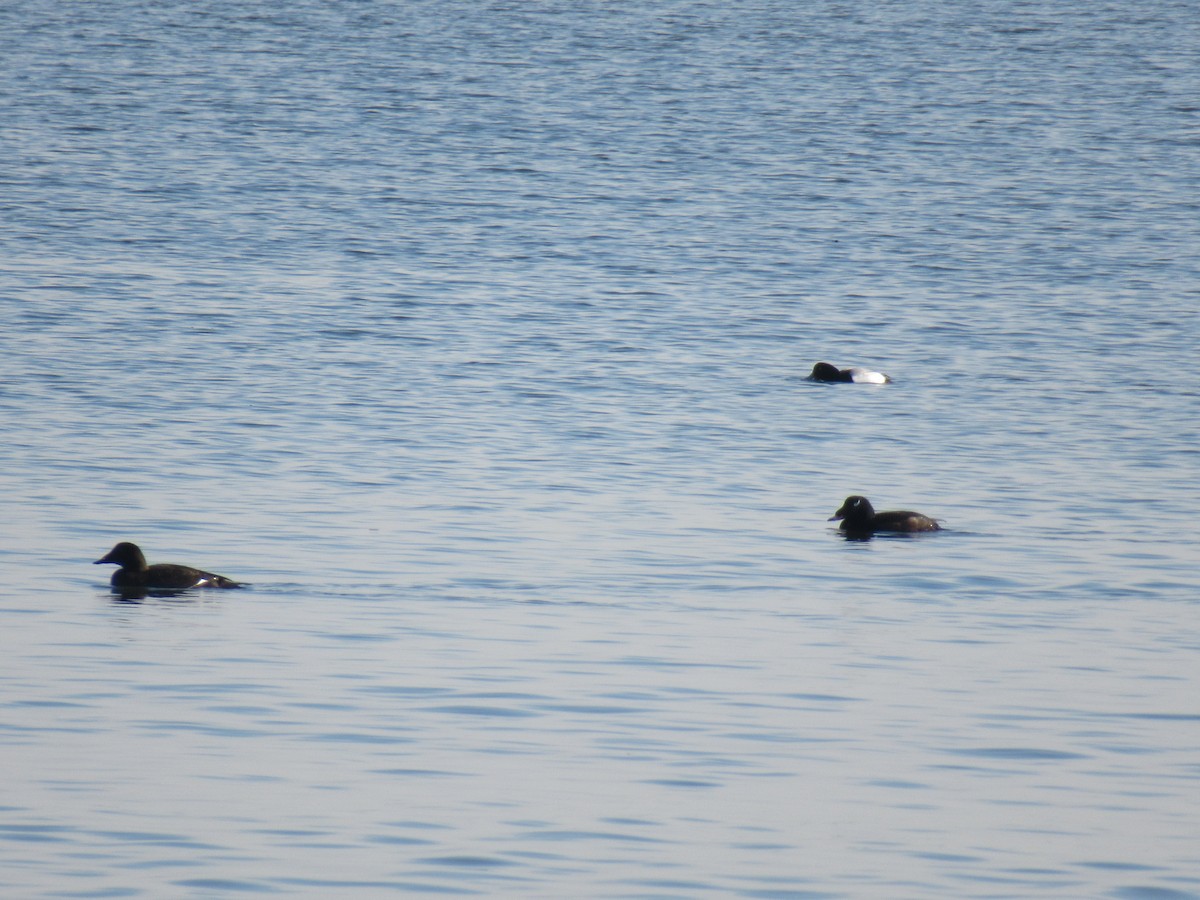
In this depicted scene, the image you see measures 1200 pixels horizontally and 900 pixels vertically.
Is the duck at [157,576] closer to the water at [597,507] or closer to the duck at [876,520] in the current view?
the water at [597,507]

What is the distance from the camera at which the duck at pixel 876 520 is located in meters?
17.2

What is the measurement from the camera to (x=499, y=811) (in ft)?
31.1

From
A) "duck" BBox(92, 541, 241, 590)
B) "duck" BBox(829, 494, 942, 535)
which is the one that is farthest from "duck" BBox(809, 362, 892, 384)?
"duck" BBox(92, 541, 241, 590)

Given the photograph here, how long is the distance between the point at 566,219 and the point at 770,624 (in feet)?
99.2

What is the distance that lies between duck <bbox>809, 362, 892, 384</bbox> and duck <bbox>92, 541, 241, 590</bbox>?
13.7 m

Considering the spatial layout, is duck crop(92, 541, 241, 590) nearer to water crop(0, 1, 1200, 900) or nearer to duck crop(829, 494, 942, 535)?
water crop(0, 1, 1200, 900)

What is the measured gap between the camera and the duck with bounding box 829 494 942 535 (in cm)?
1725

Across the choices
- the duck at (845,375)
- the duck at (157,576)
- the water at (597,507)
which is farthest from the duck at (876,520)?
the duck at (845,375)

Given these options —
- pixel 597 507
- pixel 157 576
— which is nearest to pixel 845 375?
pixel 597 507

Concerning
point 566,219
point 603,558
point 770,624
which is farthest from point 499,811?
point 566,219

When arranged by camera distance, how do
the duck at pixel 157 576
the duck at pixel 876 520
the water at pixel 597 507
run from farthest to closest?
the duck at pixel 876 520 → the duck at pixel 157 576 → the water at pixel 597 507

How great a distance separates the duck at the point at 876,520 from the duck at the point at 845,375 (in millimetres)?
9339

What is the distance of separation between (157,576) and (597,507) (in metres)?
4.86

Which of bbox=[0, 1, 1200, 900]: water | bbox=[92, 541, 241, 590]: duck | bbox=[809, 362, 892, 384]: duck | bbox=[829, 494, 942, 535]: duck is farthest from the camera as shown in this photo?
bbox=[809, 362, 892, 384]: duck
